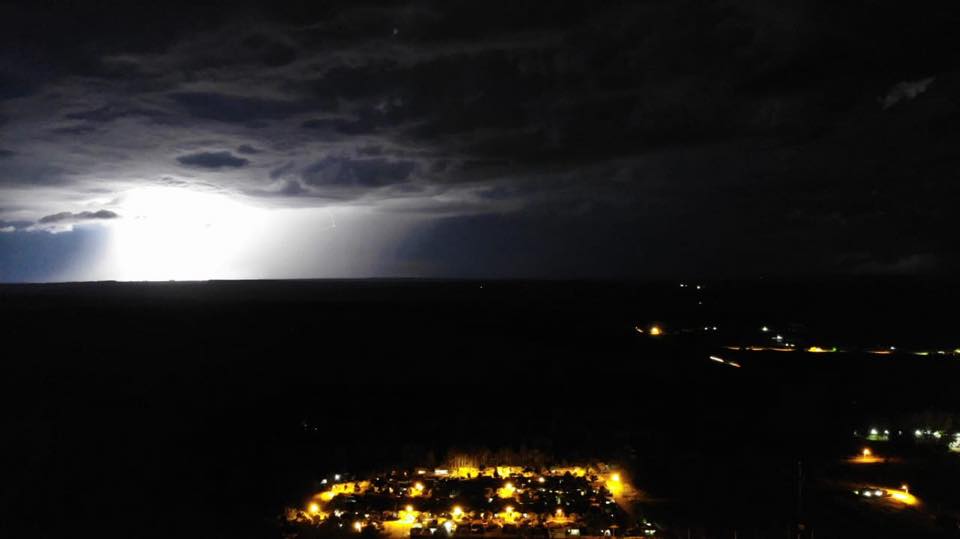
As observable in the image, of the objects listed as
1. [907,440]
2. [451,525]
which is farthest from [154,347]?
[907,440]

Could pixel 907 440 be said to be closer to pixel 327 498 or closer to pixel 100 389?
pixel 327 498

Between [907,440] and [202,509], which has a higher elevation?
[907,440]

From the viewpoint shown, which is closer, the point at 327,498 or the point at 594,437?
the point at 327,498

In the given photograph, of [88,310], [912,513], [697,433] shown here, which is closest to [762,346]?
[697,433]

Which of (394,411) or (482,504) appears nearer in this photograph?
(482,504)

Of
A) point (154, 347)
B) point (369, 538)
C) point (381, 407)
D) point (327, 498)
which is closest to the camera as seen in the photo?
point (369, 538)

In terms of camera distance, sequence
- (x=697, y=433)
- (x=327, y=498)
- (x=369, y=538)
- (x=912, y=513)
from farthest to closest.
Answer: (x=697, y=433) < (x=327, y=498) < (x=912, y=513) < (x=369, y=538)

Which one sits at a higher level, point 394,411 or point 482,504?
point 482,504

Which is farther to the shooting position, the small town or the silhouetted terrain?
the silhouetted terrain

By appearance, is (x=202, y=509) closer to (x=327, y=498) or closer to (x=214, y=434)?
(x=327, y=498)

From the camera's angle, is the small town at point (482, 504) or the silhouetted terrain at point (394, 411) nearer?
the small town at point (482, 504)
